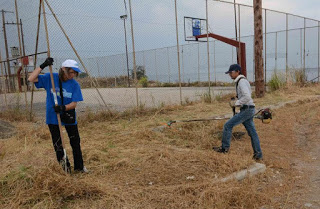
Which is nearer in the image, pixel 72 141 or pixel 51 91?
pixel 51 91

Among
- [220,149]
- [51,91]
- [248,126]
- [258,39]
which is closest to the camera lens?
[51,91]

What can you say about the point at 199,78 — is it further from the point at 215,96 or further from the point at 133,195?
the point at 133,195

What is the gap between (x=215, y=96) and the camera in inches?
430

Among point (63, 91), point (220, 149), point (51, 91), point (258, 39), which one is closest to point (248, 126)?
point (220, 149)

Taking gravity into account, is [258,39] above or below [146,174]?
above

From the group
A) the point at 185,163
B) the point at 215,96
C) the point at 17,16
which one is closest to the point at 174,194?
the point at 185,163

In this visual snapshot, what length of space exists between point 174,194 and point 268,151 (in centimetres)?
271

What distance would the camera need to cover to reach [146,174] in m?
3.79

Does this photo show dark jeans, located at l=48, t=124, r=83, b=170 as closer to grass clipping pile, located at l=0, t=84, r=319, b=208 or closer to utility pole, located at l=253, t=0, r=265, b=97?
grass clipping pile, located at l=0, t=84, r=319, b=208

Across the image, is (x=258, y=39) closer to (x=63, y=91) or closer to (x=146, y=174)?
(x=146, y=174)

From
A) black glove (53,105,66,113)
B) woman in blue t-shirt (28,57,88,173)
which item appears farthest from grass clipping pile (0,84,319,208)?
black glove (53,105,66,113)

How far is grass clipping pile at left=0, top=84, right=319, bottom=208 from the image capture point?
3041 millimetres

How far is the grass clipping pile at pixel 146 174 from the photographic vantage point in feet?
9.98

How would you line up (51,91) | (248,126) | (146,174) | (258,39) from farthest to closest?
(258,39) → (248,126) → (146,174) → (51,91)
